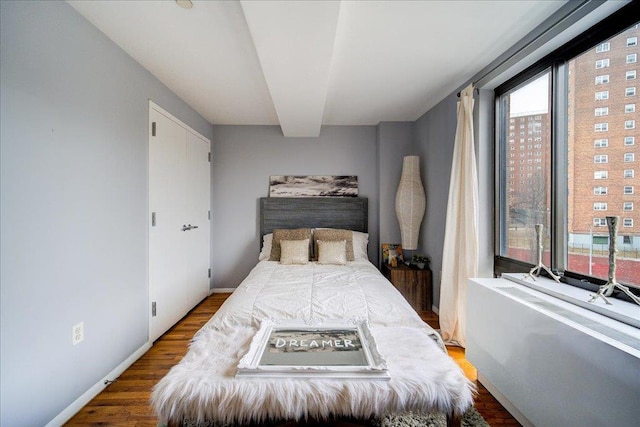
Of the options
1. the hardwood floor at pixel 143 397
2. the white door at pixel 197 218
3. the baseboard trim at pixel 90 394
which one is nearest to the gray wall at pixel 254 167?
the white door at pixel 197 218

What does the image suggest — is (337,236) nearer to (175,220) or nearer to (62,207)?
(175,220)

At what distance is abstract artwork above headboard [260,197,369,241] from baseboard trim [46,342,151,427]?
1.89m

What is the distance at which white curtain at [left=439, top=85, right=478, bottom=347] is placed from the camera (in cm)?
212

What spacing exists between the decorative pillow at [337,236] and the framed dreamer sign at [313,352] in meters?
1.64

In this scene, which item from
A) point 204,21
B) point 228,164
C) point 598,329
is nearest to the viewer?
point 598,329

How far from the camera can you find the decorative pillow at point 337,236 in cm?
311

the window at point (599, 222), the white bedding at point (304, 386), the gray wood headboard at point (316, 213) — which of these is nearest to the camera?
the white bedding at point (304, 386)

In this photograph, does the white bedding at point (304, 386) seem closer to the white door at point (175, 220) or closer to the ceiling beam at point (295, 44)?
the white door at point (175, 220)

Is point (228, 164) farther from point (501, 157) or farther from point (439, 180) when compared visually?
point (501, 157)

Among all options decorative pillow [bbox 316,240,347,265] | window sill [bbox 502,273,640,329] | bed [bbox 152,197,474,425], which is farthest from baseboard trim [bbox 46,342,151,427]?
window sill [bbox 502,273,640,329]

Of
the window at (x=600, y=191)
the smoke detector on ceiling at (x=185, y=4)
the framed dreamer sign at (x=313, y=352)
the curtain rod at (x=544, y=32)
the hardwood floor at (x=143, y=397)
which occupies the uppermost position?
the smoke detector on ceiling at (x=185, y=4)

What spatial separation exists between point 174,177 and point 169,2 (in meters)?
1.57

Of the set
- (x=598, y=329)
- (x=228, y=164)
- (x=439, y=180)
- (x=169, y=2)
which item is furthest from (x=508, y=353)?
(x=228, y=164)

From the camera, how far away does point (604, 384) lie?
0.98m
